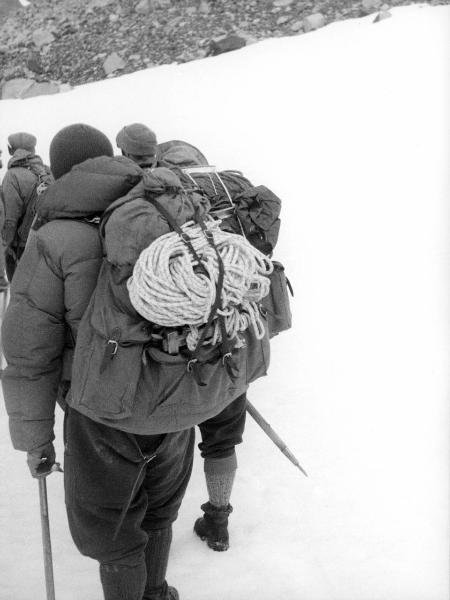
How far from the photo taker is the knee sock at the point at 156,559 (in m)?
2.19

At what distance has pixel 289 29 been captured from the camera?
62.0 ft

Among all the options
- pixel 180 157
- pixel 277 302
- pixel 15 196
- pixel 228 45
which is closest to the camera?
pixel 277 302

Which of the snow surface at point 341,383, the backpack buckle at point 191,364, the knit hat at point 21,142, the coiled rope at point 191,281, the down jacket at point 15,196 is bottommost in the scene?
the snow surface at point 341,383

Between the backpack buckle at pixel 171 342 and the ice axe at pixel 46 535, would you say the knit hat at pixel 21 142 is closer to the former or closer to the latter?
the ice axe at pixel 46 535

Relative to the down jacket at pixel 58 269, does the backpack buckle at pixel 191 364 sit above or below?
below

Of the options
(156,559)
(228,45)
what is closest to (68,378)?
(156,559)

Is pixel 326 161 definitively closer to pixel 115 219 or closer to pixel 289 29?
pixel 115 219

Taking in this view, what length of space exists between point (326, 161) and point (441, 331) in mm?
4665

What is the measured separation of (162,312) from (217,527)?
1.53m

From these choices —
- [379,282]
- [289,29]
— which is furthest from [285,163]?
[289,29]

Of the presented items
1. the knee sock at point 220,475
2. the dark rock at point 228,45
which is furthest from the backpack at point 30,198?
the dark rock at point 228,45

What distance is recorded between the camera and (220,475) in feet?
8.55

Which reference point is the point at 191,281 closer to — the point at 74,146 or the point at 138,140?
the point at 74,146

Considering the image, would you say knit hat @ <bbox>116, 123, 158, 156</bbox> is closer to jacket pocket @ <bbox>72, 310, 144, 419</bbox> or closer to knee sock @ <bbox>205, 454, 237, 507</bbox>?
knee sock @ <bbox>205, 454, 237, 507</bbox>
